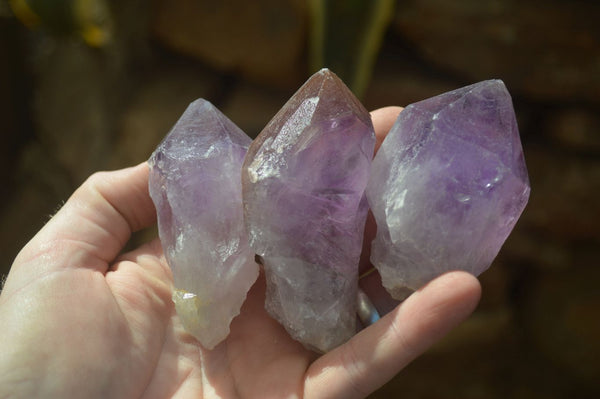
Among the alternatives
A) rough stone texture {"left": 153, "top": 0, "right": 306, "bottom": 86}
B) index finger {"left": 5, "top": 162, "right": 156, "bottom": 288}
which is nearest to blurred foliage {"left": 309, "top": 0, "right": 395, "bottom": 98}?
rough stone texture {"left": 153, "top": 0, "right": 306, "bottom": 86}

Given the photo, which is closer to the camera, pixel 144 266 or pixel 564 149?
pixel 144 266

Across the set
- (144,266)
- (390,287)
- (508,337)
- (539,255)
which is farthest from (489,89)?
(508,337)

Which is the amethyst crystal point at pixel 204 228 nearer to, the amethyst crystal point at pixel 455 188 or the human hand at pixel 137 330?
the human hand at pixel 137 330

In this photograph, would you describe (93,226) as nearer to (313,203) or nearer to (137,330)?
(137,330)

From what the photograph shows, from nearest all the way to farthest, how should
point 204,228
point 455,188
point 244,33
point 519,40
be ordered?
point 455,188 → point 204,228 → point 519,40 → point 244,33

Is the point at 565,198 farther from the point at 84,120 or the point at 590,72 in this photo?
the point at 84,120

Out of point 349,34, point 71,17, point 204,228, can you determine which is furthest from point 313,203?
point 71,17
